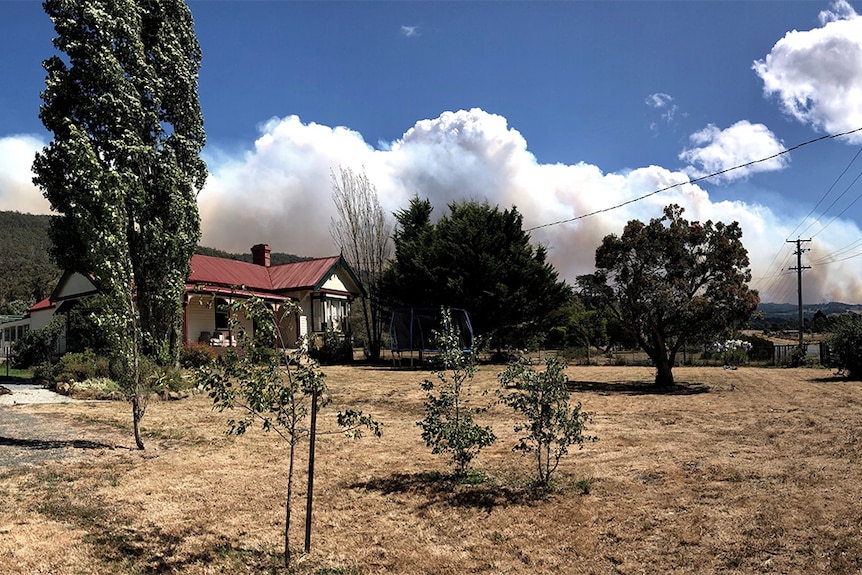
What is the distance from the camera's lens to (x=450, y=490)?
6.57 meters

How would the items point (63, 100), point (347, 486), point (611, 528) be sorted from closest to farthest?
1. point (611, 528)
2. point (347, 486)
3. point (63, 100)

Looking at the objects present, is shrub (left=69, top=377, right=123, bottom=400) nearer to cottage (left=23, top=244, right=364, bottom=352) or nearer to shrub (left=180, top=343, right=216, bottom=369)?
shrub (left=180, top=343, right=216, bottom=369)

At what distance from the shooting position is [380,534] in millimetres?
5359

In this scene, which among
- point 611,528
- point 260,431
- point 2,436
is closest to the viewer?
point 611,528

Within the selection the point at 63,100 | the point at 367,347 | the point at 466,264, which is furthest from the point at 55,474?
the point at 367,347

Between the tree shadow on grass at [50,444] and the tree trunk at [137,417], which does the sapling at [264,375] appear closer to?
the tree trunk at [137,417]

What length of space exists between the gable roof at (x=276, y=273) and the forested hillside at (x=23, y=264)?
1057 inches

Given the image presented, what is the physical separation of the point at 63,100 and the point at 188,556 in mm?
17838

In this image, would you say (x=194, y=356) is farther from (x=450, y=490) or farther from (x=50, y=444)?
(x=450, y=490)

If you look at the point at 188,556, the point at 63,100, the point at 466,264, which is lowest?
the point at 188,556

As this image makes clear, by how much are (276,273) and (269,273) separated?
1.58ft

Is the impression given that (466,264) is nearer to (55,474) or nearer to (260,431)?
(260,431)

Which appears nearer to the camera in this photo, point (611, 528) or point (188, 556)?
point (188, 556)

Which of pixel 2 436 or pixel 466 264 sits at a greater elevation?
pixel 466 264
